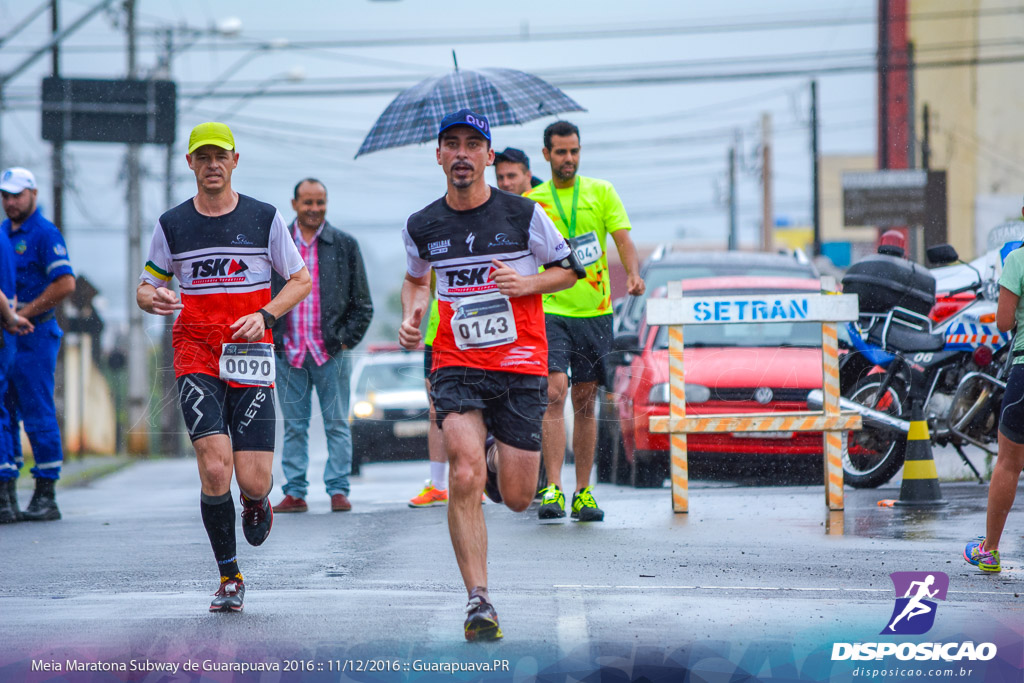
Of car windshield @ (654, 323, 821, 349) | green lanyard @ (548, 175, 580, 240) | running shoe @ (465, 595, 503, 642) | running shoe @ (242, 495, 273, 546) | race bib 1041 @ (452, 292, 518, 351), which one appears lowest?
running shoe @ (465, 595, 503, 642)

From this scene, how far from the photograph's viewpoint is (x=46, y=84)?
2034 cm

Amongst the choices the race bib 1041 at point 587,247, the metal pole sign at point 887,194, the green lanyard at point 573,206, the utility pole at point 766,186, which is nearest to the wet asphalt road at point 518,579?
the race bib 1041 at point 587,247

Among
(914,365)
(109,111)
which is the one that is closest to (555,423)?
(914,365)

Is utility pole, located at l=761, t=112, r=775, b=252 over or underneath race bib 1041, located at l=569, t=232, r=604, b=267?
over

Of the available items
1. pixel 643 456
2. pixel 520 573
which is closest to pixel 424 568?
pixel 520 573

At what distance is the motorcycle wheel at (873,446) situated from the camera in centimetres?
950

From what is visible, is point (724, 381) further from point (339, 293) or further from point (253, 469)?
point (253, 469)

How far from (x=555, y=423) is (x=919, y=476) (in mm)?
2369

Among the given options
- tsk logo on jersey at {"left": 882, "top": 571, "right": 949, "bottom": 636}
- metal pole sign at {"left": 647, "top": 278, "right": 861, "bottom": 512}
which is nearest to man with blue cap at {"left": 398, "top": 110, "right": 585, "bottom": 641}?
tsk logo on jersey at {"left": 882, "top": 571, "right": 949, "bottom": 636}

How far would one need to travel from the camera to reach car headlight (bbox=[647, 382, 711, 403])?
32.4ft

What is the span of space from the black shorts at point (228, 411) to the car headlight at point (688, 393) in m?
4.53

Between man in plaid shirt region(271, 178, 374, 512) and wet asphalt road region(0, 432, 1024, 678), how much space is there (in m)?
0.41

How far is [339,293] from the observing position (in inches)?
370

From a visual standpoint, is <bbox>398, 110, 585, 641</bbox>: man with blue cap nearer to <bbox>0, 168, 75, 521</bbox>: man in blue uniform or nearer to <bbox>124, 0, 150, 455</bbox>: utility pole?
<bbox>0, 168, 75, 521</bbox>: man in blue uniform
